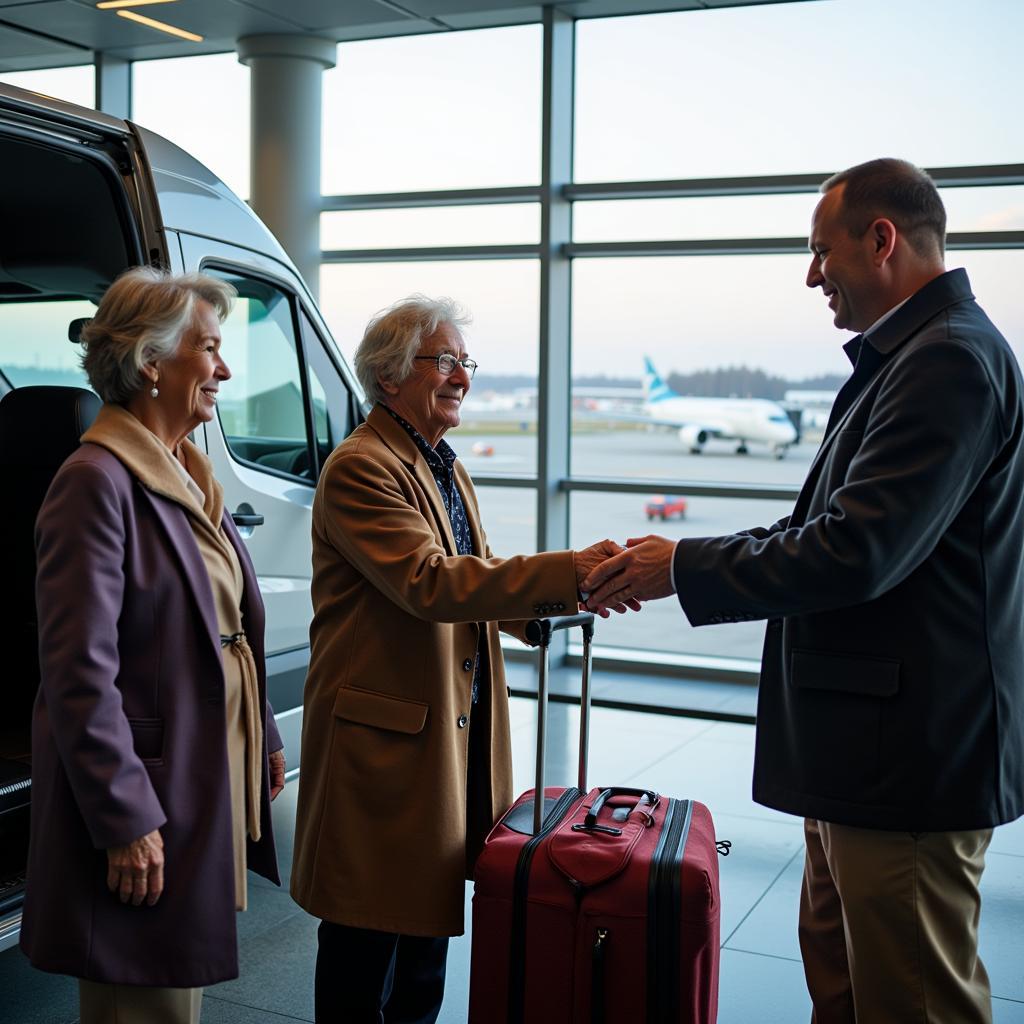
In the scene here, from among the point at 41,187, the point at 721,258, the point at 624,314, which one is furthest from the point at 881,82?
the point at 41,187

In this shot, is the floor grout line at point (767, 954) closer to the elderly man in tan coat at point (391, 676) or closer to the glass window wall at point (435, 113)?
the elderly man in tan coat at point (391, 676)

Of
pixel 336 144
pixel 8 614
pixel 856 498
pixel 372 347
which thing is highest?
pixel 336 144

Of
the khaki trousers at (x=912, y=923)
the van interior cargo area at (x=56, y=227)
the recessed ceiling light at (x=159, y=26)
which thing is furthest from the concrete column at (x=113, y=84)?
the khaki trousers at (x=912, y=923)

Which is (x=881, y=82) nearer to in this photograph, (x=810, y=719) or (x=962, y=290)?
(x=962, y=290)

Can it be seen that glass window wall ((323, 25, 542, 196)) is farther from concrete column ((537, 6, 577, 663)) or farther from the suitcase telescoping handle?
the suitcase telescoping handle

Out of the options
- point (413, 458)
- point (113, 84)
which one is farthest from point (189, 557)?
point (113, 84)

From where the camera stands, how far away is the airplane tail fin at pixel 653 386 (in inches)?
294

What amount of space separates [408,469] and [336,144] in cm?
589

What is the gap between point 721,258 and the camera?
7039mm

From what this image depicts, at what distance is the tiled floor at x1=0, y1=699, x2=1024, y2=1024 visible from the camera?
3.05 metres

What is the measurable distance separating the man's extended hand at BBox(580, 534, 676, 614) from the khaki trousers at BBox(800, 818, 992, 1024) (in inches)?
21.9

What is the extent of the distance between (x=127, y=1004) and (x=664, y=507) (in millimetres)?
5465

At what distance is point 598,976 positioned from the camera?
2109 millimetres

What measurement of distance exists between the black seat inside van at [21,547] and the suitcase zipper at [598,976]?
1.44 m
